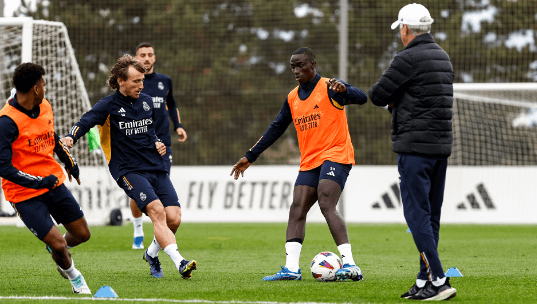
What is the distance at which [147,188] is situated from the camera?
6465 mm

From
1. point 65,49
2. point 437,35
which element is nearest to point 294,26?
point 437,35

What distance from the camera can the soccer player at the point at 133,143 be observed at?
645 cm

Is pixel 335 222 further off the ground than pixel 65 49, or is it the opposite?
pixel 65 49

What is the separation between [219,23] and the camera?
32.8m

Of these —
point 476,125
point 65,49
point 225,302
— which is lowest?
point 476,125

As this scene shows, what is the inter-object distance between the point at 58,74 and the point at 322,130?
965 cm

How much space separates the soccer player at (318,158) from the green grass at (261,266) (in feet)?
1.11

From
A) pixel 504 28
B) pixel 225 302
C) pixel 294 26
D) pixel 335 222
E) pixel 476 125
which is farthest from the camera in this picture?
pixel 294 26

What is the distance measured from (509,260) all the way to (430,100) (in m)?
4.10

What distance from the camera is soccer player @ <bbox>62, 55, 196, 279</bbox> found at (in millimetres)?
6453

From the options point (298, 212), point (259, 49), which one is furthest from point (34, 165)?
point (259, 49)

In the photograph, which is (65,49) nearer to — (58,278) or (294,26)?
(58,278)

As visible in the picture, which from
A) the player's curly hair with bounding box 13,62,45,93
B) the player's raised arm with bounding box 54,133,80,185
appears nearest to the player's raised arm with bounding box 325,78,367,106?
the player's raised arm with bounding box 54,133,80,185

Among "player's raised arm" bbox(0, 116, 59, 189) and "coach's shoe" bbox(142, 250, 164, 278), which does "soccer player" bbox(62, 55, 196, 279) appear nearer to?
"coach's shoe" bbox(142, 250, 164, 278)
